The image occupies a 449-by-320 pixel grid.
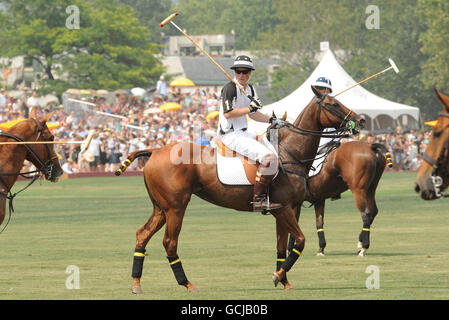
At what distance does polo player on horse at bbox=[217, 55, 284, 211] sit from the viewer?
14.5m

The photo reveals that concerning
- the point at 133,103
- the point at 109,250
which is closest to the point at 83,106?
the point at 133,103

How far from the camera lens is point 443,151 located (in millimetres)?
9781

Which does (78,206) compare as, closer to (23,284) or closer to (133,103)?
(23,284)

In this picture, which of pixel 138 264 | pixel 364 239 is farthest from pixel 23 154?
pixel 364 239

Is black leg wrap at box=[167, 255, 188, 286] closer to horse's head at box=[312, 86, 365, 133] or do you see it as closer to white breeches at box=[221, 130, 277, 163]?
white breeches at box=[221, 130, 277, 163]

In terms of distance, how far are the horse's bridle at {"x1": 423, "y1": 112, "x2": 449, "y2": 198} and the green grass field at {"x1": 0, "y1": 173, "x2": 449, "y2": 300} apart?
3600 mm

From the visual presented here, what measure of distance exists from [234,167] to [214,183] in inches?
14.3

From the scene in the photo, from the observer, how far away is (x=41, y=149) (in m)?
15.9

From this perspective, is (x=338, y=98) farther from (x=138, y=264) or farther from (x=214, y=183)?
(x=138, y=264)

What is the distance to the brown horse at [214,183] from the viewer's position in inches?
567

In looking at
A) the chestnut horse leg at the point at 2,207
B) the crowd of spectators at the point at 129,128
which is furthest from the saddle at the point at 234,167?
the crowd of spectators at the point at 129,128

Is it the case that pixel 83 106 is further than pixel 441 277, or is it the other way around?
pixel 83 106

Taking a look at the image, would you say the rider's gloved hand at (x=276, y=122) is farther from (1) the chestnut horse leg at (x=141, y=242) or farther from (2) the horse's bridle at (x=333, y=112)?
(1) the chestnut horse leg at (x=141, y=242)
